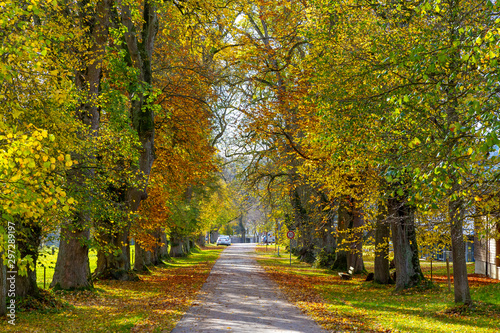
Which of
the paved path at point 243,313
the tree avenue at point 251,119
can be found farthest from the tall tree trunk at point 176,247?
the paved path at point 243,313

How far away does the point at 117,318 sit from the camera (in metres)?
11.1

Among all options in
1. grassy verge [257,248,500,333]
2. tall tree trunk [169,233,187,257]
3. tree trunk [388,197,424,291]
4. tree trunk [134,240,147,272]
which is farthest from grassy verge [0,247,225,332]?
tall tree trunk [169,233,187,257]

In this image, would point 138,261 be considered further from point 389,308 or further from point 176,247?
point 176,247

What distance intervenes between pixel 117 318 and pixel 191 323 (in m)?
2.09

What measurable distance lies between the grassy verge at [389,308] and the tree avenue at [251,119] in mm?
881

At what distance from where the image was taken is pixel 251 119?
23.0 metres

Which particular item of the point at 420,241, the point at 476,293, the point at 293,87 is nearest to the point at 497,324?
the point at 476,293

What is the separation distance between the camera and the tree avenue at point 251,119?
20.0 feet

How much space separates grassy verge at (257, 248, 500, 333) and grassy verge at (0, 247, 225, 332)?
361cm

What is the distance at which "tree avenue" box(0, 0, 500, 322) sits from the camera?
6094mm

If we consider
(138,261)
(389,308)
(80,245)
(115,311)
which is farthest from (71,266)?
(389,308)

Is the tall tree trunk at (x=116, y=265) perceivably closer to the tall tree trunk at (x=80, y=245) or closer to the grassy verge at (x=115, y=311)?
the grassy verge at (x=115, y=311)

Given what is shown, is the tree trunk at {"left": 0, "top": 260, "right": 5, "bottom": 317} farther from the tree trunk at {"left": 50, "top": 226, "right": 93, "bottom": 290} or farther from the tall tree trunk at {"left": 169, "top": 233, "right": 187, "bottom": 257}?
the tall tree trunk at {"left": 169, "top": 233, "right": 187, "bottom": 257}

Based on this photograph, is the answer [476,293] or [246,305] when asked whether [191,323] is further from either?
[476,293]
